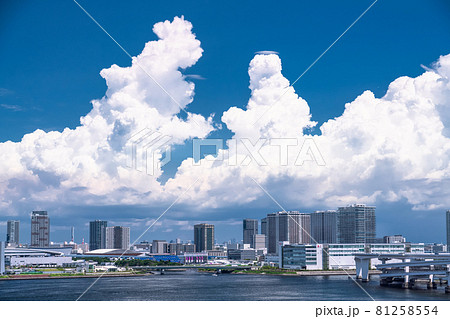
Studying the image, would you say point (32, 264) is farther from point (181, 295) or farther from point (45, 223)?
point (45, 223)

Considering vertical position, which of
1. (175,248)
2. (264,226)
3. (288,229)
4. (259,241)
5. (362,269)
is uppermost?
(264,226)

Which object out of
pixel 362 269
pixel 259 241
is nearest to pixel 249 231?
pixel 259 241

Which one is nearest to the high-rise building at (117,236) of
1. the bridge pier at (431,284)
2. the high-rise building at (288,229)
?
the high-rise building at (288,229)

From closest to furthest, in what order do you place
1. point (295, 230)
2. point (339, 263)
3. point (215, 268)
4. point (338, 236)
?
point (339, 263) → point (215, 268) → point (338, 236) → point (295, 230)

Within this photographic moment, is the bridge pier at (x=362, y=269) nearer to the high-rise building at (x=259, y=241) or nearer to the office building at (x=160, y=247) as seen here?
the high-rise building at (x=259, y=241)

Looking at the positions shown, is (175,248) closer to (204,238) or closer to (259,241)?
(204,238)

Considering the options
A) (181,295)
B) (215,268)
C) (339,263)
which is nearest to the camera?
(181,295)
